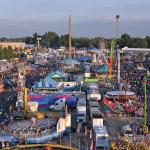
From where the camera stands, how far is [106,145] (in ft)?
32.4

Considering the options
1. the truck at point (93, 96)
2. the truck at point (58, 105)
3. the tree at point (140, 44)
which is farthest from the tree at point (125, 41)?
the truck at point (58, 105)

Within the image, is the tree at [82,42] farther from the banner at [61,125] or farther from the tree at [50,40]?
the banner at [61,125]

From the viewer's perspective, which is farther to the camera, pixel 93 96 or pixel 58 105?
pixel 93 96

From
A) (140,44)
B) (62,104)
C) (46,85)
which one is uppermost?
(140,44)

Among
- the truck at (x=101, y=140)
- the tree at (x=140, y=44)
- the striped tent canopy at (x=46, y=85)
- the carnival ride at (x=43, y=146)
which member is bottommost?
the carnival ride at (x=43, y=146)

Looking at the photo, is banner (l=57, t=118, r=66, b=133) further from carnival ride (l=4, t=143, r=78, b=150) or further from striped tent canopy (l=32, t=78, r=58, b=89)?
striped tent canopy (l=32, t=78, r=58, b=89)

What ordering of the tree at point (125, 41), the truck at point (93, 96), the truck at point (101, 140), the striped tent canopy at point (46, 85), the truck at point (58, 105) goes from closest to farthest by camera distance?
the truck at point (101, 140) → the truck at point (58, 105) → the truck at point (93, 96) → the striped tent canopy at point (46, 85) → the tree at point (125, 41)

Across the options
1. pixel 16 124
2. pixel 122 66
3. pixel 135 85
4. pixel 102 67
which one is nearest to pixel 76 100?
pixel 16 124

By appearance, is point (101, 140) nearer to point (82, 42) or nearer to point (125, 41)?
point (125, 41)

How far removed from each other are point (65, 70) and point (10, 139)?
16706 millimetres

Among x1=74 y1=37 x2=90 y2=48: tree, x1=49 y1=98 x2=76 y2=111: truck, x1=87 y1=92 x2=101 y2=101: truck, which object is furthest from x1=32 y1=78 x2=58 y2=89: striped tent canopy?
x1=74 y1=37 x2=90 y2=48: tree

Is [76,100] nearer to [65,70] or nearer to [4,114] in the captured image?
[4,114]

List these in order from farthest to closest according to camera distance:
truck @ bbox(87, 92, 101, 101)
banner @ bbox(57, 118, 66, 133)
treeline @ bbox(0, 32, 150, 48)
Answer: treeline @ bbox(0, 32, 150, 48)
truck @ bbox(87, 92, 101, 101)
banner @ bbox(57, 118, 66, 133)

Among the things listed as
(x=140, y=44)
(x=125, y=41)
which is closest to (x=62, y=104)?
(x=140, y=44)
